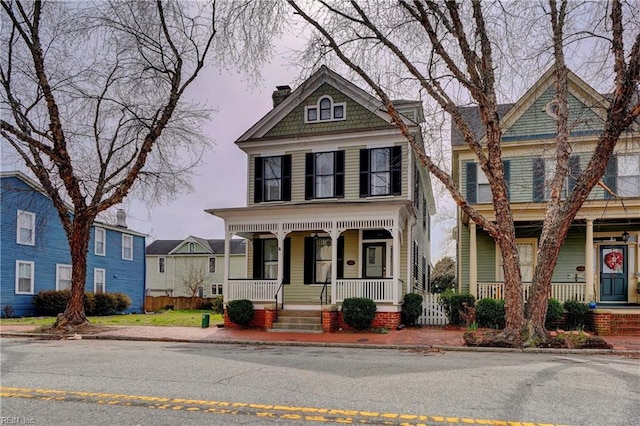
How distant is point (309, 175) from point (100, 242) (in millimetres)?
16596

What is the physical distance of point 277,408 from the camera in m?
5.40

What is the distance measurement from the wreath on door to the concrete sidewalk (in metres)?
4.68

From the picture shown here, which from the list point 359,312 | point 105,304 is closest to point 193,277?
point 105,304

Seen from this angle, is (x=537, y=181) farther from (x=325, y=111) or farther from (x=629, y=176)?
A: (x=325, y=111)

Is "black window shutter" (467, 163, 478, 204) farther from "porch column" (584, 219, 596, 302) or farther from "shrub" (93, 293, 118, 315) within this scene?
"shrub" (93, 293, 118, 315)

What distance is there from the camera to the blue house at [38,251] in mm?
22641

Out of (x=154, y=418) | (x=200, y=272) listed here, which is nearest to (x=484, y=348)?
(x=154, y=418)

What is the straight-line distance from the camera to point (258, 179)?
18875mm

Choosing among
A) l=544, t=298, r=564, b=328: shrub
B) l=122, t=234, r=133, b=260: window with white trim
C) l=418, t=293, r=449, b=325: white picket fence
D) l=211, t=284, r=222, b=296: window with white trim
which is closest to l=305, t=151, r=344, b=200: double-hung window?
l=418, t=293, r=449, b=325: white picket fence

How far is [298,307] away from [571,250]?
9.88 metres

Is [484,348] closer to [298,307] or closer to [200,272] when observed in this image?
[298,307]

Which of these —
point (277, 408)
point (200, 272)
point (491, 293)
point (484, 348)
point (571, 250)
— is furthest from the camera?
point (200, 272)

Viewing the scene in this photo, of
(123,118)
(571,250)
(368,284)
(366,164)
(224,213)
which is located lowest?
(368,284)

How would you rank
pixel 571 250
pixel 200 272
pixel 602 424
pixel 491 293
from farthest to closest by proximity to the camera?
1. pixel 200 272
2. pixel 571 250
3. pixel 491 293
4. pixel 602 424
